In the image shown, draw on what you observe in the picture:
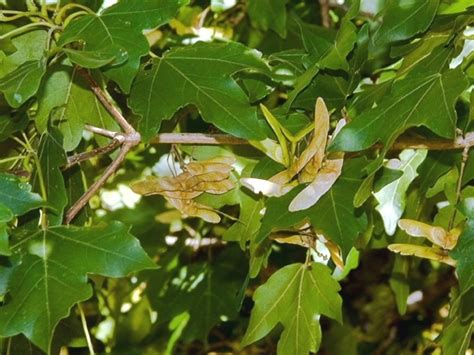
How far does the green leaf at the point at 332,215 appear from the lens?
84 cm

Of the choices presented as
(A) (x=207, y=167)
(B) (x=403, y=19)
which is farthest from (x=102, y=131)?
(B) (x=403, y=19)

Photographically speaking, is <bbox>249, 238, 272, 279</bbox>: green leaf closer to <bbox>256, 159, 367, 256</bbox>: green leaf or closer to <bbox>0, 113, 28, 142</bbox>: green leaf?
<bbox>256, 159, 367, 256</bbox>: green leaf

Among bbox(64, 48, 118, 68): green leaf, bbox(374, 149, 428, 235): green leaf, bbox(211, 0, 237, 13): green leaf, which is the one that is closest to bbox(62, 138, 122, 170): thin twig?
bbox(64, 48, 118, 68): green leaf

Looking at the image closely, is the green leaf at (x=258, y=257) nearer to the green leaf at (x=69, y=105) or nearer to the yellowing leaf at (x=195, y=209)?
the yellowing leaf at (x=195, y=209)

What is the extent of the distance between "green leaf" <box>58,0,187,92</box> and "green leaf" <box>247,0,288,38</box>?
1.12 ft

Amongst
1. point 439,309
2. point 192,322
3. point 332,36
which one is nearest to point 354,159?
point 332,36

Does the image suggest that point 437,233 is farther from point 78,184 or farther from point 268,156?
point 78,184

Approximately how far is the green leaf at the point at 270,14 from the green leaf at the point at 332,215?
0.41 metres

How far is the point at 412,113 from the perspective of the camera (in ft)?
2.70

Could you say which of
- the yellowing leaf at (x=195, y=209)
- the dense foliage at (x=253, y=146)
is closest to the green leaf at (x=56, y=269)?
the dense foliage at (x=253, y=146)

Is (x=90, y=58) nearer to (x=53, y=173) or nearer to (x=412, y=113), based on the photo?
(x=53, y=173)

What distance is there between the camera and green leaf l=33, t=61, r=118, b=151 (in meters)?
0.97

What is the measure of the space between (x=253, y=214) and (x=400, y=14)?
0.26 m

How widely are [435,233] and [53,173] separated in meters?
0.38
